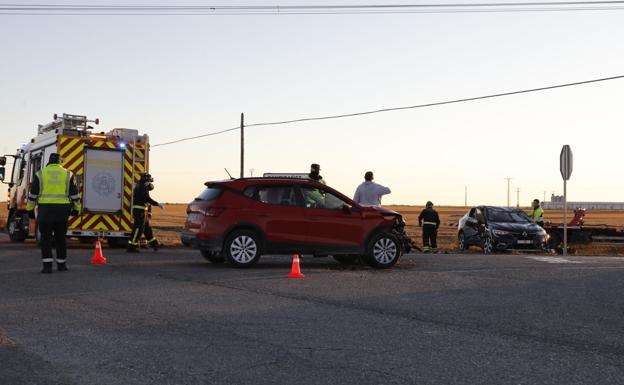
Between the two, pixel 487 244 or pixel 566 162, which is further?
pixel 487 244

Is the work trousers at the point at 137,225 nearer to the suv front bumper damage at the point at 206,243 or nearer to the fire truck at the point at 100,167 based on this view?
the fire truck at the point at 100,167

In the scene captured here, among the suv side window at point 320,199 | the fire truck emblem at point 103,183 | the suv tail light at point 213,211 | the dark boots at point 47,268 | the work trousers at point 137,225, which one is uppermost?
the fire truck emblem at point 103,183

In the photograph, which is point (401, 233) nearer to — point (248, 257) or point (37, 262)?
point (248, 257)

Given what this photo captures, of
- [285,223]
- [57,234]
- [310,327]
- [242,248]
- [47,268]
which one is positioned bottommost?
[310,327]

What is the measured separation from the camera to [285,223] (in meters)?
13.6

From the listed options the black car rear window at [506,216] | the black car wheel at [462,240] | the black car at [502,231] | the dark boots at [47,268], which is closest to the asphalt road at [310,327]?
the dark boots at [47,268]

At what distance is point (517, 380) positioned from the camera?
498cm

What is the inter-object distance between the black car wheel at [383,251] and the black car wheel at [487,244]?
7.70m

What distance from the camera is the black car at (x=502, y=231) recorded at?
20.7m

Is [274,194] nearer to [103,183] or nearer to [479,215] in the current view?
[103,183]

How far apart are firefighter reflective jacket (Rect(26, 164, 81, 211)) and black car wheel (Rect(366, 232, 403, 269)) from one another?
538cm

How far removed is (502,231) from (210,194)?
33.5 feet

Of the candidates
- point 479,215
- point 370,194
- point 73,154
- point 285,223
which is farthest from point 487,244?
point 73,154

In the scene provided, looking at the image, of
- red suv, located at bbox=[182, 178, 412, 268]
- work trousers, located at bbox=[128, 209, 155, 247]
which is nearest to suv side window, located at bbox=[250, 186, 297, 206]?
red suv, located at bbox=[182, 178, 412, 268]
